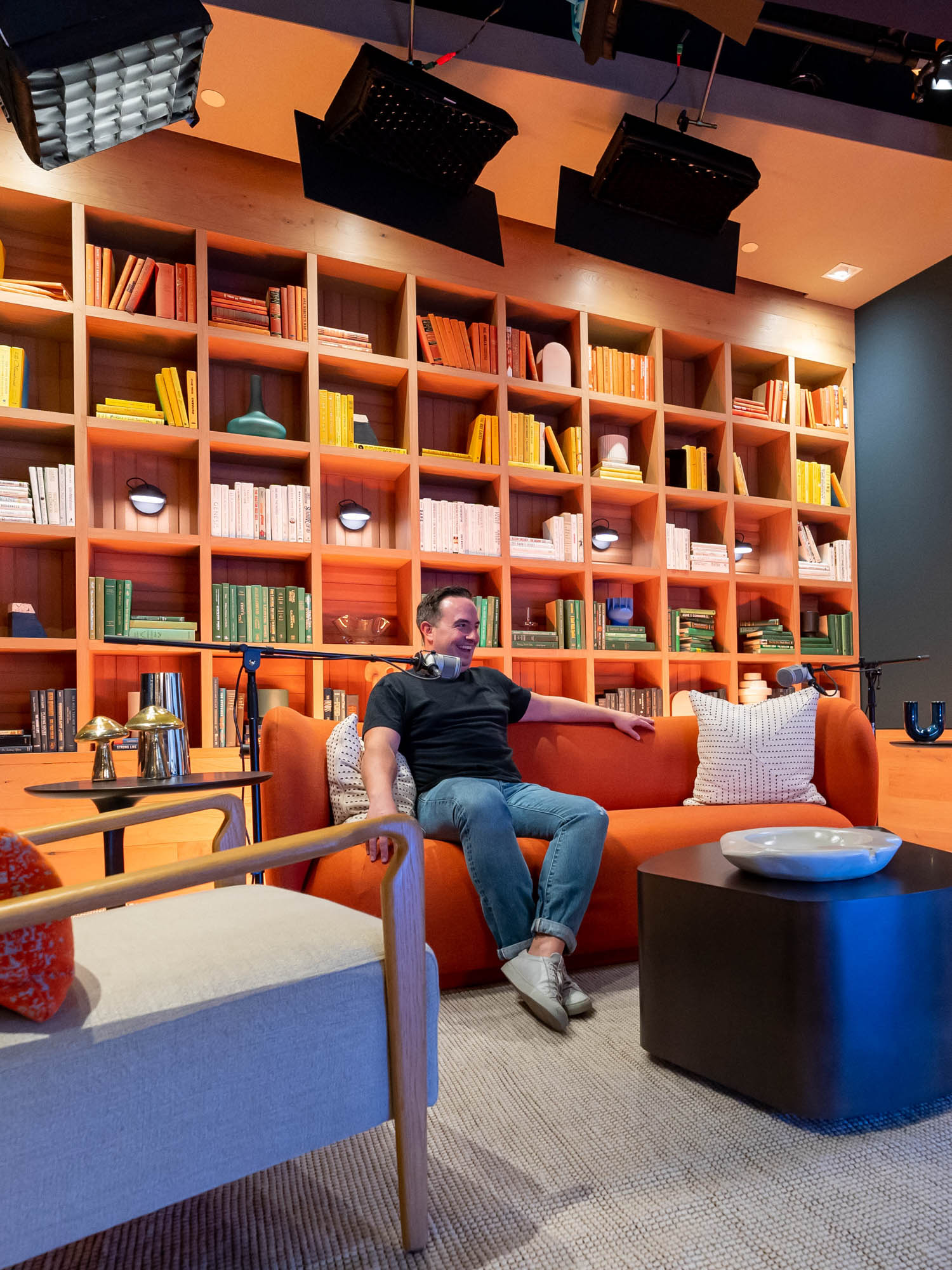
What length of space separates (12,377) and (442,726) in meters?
2.35

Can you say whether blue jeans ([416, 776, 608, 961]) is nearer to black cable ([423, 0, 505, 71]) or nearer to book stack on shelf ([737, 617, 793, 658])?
black cable ([423, 0, 505, 71])

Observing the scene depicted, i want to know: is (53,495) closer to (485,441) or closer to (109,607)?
(109,607)

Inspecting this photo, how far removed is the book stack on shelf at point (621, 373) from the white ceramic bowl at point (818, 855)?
3.27 meters

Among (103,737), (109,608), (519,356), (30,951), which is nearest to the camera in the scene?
(30,951)

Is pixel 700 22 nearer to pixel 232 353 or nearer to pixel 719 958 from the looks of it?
pixel 232 353

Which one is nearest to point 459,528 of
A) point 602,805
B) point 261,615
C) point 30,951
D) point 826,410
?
point 261,615

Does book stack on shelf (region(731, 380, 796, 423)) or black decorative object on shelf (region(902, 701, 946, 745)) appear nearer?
black decorative object on shelf (region(902, 701, 946, 745))

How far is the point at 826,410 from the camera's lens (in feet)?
16.9

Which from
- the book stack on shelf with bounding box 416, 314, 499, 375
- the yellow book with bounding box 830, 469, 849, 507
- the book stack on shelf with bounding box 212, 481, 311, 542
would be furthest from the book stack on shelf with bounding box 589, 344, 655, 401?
the book stack on shelf with bounding box 212, 481, 311, 542

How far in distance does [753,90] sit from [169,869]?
12.7ft

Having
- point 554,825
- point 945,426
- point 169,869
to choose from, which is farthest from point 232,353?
point 945,426

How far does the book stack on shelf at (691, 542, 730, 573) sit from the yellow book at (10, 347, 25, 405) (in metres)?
3.41

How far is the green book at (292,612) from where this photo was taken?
12.2 ft

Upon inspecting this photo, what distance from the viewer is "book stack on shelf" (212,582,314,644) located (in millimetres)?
3576
